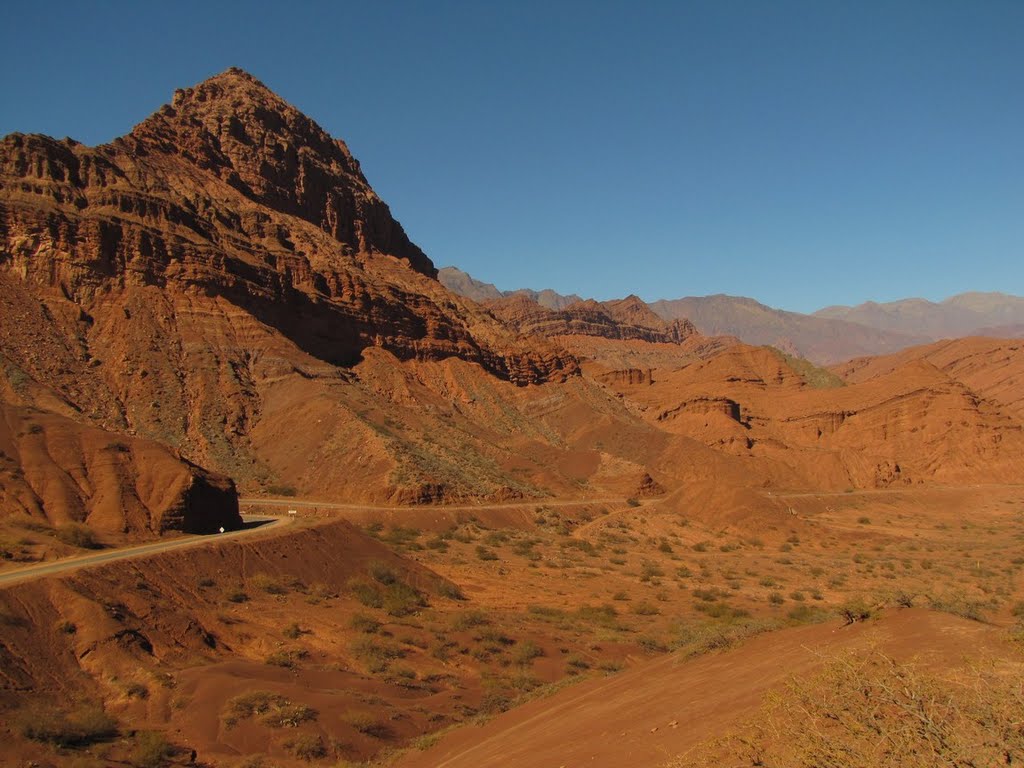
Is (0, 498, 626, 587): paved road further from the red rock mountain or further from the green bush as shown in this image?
the green bush

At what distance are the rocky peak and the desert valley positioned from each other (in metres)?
0.45

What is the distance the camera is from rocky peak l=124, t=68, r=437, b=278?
268 feet

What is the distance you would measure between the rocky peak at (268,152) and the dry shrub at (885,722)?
3144 inches

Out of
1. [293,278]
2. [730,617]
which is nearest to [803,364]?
[293,278]

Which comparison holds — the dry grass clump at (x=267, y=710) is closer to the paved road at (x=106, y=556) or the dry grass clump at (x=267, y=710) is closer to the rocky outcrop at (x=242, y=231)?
the paved road at (x=106, y=556)

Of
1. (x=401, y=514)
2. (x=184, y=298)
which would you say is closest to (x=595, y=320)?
(x=184, y=298)

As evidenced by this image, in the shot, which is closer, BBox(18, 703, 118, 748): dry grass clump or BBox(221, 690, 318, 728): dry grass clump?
BBox(18, 703, 118, 748): dry grass clump

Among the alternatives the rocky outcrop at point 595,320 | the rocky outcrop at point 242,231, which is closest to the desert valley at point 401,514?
the rocky outcrop at point 242,231

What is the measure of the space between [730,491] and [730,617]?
87.4 feet

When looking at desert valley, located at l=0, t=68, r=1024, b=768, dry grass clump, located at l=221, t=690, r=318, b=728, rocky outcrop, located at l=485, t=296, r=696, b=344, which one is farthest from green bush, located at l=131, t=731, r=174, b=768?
rocky outcrop, located at l=485, t=296, r=696, b=344

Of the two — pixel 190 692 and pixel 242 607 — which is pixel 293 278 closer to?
pixel 242 607

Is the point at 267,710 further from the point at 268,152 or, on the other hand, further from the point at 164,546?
the point at 268,152

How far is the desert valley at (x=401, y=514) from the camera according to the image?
10992 mm

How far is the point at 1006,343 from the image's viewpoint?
119188 millimetres
